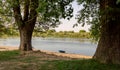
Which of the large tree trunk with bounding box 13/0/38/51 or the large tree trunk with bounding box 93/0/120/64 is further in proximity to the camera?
the large tree trunk with bounding box 13/0/38/51

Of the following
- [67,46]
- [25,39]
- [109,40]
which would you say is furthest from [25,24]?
[67,46]

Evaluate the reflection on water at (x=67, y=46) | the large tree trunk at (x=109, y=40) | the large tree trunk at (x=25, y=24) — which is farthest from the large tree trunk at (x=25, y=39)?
the reflection on water at (x=67, y=46)

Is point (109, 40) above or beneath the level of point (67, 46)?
above

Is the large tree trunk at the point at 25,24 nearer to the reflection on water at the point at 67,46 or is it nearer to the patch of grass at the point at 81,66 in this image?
the patch of grass at the point at 81,66

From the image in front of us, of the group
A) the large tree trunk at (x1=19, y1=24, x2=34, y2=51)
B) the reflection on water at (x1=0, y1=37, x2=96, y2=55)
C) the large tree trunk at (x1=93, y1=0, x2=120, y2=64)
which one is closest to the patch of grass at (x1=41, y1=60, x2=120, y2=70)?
the large tree trunk at (x1=93, y1=0, x2=120, y2=64)

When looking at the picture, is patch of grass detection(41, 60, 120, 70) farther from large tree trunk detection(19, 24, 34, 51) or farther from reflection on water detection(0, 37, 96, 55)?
reflection on water detection(0, 37, 96, 55)

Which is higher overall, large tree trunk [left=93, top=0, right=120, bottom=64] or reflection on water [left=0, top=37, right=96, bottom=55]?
large tree trunk [left=93, top=0, right=120, bottom=64]

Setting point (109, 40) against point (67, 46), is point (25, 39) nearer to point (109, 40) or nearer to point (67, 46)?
point (109, 40)

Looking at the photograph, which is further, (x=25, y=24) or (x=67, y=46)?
(x=67, y=46)

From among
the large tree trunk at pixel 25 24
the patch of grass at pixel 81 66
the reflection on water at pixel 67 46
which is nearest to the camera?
the patch of grass at pixel 81 66

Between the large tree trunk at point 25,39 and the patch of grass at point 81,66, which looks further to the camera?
the large tree trunk at point 25,39

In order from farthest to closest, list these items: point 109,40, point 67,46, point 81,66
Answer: point 67,46 < point 109,40 < point 81,66

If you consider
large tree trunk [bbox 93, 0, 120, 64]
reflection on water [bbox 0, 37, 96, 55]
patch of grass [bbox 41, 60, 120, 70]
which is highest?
large tree trunk [bbox 93, 0, 120, 64]

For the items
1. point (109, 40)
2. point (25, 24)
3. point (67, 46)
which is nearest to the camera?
point (109, 40)
